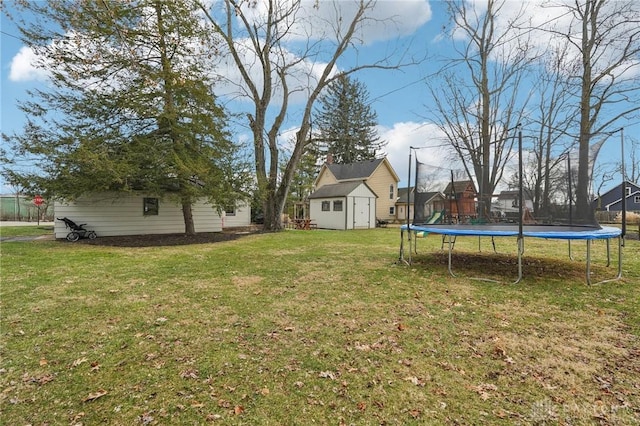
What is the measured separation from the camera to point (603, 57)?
1230 centimetres

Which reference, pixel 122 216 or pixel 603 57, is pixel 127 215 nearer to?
pixel 122 216

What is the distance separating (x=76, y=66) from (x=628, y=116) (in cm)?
1940

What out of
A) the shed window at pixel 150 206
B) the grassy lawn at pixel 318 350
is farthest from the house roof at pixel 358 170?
the grassy lawn at pixel 318 350

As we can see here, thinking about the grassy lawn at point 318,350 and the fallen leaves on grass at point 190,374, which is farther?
A: the fallen leaves on grass at point 190,374

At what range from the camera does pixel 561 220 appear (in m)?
6.84

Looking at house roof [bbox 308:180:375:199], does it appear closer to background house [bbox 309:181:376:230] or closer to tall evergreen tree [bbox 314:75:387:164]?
background house [bbox 309:181:376:230]

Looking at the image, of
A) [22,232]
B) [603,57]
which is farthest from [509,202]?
[22,232]

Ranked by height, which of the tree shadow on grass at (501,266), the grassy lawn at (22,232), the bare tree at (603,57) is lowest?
the tree shadow on grass at (501,266)

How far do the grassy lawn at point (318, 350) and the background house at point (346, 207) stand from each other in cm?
1455

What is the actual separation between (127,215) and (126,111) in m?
4.67

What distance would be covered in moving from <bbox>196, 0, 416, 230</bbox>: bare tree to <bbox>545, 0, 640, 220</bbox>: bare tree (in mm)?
6979

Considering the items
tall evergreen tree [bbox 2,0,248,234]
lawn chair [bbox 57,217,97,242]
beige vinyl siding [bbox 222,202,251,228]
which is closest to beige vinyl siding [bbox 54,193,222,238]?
lawn chair [bbox 57,217,97,242]

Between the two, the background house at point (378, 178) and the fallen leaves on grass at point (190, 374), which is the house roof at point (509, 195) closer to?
the fallen leaves on grass at point (190, 374)

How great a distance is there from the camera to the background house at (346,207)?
20.0 m
